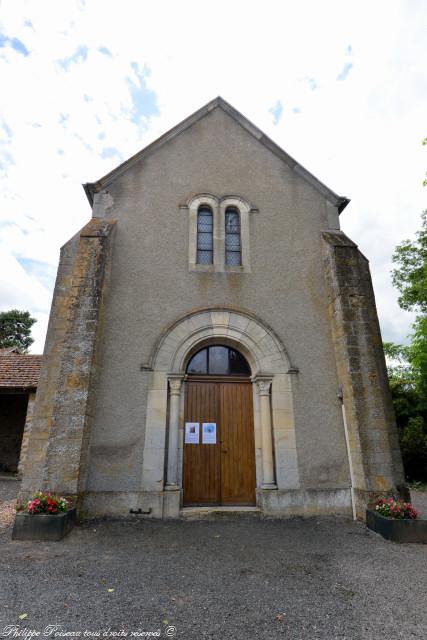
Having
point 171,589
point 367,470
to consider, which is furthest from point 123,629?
point 367,470

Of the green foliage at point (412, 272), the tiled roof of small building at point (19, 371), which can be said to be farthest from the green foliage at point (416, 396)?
the tiled roof of small building at point (19, 371)

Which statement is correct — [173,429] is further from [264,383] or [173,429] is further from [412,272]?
[412,272]

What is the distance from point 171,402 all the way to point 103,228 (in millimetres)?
4063

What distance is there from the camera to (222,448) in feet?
23.4

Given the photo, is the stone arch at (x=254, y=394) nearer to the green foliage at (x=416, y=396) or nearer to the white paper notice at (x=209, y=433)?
the white paper notice at (x=209, y=433)

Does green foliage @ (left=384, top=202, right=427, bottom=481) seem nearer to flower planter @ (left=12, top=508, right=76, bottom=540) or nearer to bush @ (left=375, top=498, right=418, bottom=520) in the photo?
bush @ (left=375, top=498, right=418, bottom=520)

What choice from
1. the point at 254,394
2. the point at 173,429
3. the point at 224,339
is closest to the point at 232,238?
the point at 224,339

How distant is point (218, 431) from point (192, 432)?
1.76 feet

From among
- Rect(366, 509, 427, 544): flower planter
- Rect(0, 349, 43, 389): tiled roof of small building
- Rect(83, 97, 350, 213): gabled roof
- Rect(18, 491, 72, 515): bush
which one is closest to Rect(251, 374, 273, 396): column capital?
Rect(366, 509, 427, 544): flower planter

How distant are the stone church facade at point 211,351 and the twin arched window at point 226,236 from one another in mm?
35

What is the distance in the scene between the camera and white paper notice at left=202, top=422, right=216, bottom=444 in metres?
7.16

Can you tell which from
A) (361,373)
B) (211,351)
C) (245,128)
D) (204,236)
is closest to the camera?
(361,373)

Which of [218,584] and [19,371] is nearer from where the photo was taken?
[218,584]

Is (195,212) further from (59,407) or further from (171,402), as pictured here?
(59,407)
